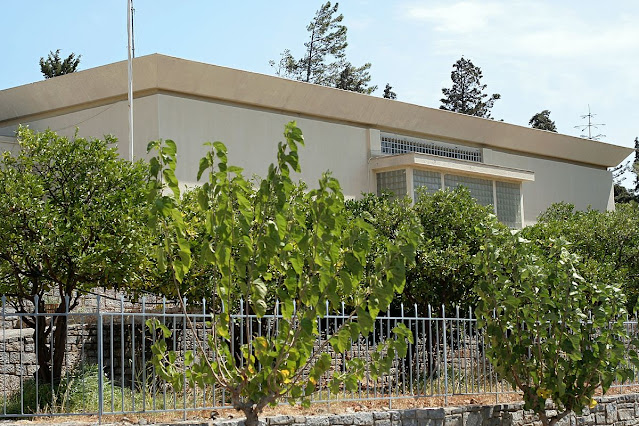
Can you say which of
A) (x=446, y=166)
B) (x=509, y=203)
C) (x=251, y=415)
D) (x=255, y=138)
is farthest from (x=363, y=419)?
(x=509, y=203)

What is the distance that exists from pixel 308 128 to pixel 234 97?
2.51m

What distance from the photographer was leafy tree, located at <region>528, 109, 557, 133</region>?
56031mm

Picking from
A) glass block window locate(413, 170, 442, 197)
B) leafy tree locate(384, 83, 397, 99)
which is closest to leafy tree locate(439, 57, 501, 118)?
leafy tree locate(384, 83, 397, 99)

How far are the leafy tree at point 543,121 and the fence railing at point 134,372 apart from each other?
135 feet

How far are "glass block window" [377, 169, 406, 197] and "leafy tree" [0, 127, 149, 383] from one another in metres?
12.6

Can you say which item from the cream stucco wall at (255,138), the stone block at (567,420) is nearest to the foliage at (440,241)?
the stone block at (567,420)

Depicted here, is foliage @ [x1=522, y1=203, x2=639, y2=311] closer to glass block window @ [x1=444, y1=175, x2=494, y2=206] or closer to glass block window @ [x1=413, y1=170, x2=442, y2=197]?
glass block window @ [x1=413, y1=170, x2=442, y2=197]

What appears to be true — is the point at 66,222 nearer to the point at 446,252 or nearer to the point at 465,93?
the point at 446,252

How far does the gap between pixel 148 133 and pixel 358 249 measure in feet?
44.3

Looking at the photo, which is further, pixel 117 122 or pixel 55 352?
pixel 117 122

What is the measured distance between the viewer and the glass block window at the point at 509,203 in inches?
1097

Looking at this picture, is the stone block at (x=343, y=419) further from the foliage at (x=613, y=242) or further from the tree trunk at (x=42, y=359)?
the foliage at (x=613, y=242)

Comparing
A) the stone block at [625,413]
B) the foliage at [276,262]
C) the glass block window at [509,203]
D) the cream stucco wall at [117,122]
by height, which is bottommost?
the stone block at [625,413]

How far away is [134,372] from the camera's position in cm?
1049
